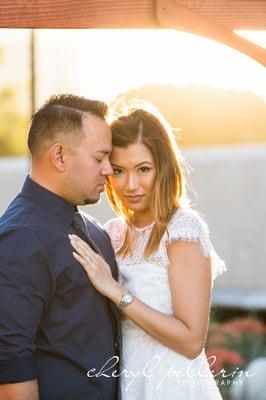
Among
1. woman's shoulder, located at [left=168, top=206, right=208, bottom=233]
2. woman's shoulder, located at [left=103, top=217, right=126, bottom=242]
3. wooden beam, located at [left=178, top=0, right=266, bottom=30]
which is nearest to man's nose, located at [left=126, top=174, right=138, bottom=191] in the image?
woman's shoulder, located at [left=168, top=206, right=208, bottom=233]

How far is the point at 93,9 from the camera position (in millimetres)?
3297

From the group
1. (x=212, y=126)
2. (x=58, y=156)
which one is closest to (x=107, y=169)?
(x=58, y=156)

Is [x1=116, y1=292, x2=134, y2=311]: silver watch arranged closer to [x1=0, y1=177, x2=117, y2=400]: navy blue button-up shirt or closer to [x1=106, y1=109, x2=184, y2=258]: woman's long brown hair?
[x1=0, y1=177, x2=117, y2=400]: navy blue button-up shirt

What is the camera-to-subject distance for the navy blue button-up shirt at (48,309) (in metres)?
3.22

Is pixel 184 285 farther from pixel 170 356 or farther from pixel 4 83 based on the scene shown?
pixel 4 83

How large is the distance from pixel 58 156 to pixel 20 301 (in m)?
0.51

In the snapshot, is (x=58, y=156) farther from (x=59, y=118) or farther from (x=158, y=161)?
(x=158, y=161)

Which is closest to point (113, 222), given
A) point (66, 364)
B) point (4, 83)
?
point (66, 364)

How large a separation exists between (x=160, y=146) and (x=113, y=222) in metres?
0.44

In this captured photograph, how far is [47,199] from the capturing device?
3.45 m

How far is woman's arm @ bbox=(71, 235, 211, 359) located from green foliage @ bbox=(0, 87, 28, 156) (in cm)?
2110

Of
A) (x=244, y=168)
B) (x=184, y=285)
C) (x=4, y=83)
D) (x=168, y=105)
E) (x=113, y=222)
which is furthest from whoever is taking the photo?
(x=4, y=83)

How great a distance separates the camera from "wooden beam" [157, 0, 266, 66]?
3.29 m

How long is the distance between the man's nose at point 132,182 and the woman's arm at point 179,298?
23 cm
